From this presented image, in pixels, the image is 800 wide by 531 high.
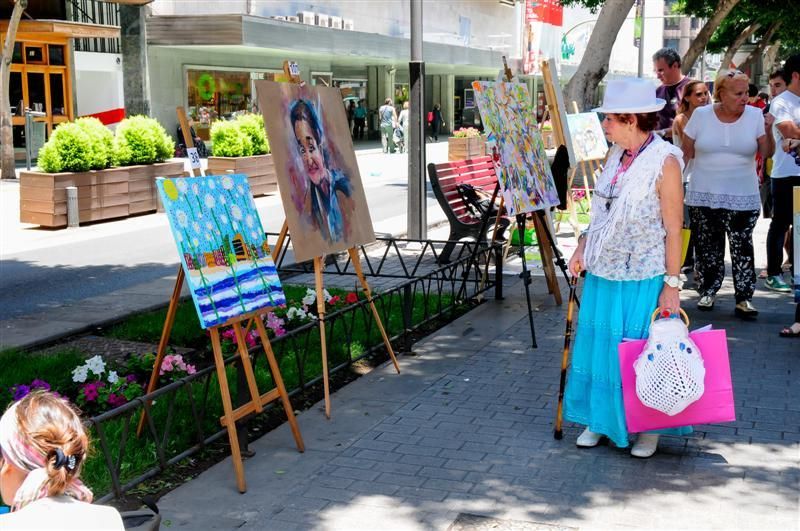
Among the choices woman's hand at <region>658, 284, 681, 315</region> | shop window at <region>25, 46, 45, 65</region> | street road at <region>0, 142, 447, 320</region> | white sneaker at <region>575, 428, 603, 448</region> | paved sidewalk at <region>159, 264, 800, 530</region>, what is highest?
shop window at <region>25, 46, 45, 65</region>

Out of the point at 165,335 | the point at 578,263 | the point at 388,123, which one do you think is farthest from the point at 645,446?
the point at 388,123

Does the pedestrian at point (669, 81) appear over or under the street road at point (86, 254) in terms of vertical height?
over

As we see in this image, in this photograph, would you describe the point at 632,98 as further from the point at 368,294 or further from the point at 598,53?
the point at 598,53

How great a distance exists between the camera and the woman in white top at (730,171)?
781cm

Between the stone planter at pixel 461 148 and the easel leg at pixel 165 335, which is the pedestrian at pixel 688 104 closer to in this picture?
the easel leg at pixel 165 335

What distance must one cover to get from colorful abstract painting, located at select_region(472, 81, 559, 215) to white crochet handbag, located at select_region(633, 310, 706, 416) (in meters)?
2.72

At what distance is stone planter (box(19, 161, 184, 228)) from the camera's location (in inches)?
573

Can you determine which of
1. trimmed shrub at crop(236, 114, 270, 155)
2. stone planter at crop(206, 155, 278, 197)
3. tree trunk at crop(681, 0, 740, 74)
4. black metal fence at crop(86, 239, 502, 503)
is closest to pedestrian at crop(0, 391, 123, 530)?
black metal fence at crop(86, 239, 502, 503)

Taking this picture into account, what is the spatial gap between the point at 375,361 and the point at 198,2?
26652mm

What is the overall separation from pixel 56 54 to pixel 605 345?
26.5 m

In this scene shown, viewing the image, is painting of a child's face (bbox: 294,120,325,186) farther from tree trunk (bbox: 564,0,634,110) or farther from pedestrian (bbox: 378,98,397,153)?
pedestrian (bbox: 378,98,397,153)

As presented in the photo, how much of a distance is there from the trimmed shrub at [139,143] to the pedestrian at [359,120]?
78.5 feet

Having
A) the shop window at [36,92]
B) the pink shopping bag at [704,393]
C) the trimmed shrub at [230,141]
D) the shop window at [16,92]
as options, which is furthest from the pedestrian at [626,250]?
the shop window at [36,92]

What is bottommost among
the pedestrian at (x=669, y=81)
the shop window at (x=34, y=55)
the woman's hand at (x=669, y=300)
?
the woman's hand at (x=669, y=300)
